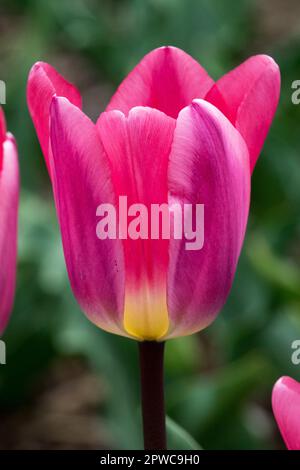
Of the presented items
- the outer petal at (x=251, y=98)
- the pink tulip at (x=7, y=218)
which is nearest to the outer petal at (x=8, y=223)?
the pink tulip at (x=7, y=218)

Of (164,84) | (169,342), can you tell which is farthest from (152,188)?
(169,342)

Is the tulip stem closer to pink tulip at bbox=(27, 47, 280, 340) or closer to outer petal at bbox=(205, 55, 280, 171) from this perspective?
pink tulip at bbox=(27, 47, 280, 340)

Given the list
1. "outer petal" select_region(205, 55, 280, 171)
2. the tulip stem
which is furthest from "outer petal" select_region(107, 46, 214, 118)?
the tulip stem

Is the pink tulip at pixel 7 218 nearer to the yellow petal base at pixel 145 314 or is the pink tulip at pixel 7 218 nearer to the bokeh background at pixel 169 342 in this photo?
the yellow petal base at pixel 145 314

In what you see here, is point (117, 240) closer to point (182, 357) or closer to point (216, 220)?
point (216, 220)

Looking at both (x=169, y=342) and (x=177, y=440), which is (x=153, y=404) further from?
(x=169, y=342)

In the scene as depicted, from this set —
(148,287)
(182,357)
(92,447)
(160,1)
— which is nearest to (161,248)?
(148,287)
